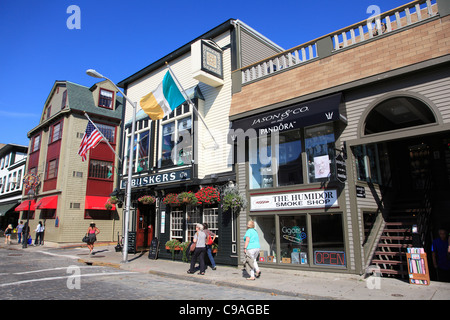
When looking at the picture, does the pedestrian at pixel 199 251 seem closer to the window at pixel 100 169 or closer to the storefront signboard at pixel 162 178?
the storefront signboard at pixel 162 178

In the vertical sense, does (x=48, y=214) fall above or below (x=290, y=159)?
below

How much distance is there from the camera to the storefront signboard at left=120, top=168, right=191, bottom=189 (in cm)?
1517

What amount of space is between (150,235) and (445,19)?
17502 millimetres

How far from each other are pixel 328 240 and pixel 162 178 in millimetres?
8908

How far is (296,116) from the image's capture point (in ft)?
36.9

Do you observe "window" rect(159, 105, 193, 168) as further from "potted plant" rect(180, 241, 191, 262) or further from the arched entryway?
the arched entryway

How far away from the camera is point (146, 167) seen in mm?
18156

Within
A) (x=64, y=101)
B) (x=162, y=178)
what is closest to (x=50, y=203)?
(x=64, y=101)

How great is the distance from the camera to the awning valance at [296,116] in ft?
34.2

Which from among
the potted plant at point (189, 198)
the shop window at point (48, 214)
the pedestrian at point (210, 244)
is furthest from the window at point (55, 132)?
the pedestrian at point (210, 244)

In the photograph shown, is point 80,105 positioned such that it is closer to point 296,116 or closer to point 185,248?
point 185,248

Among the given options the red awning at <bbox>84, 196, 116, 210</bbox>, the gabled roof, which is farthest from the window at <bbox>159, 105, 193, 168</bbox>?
the gabled roof

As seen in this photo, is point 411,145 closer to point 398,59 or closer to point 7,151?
point 398,59

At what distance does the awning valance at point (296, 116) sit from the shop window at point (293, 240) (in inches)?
129
